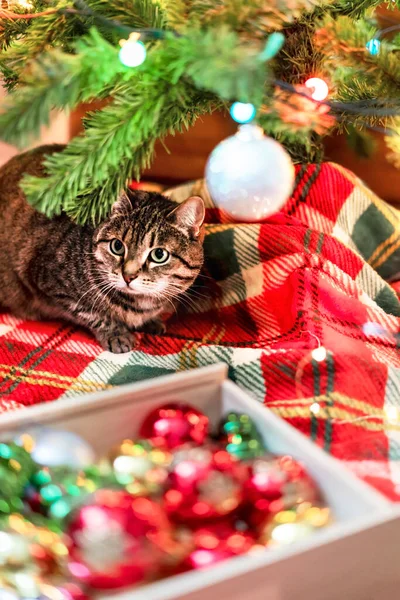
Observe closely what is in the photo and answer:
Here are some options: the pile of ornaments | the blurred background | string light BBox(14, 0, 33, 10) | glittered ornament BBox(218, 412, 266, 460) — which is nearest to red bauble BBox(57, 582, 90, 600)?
the pile of ornaments

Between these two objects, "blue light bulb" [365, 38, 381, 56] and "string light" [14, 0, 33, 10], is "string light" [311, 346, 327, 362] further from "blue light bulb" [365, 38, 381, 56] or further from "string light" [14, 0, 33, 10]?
"string light" [14, 0, 33, 10]

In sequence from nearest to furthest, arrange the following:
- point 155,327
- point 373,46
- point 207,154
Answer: point 373,46 → point 155,327 → point 207,154

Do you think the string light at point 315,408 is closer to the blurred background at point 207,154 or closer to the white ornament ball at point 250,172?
the white ornament ball at point 250,172

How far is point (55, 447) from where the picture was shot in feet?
1.87

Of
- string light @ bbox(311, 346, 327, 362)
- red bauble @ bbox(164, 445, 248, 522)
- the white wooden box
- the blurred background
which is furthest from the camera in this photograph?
the blurred background

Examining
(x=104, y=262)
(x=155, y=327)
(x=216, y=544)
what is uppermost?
(x=216, y=544)

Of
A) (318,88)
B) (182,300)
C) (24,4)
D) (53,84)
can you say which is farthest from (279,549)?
(24,4)

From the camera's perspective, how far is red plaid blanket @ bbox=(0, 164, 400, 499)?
0.67 m

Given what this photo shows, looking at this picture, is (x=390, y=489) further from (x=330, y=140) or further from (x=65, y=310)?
(x=330, y=140)

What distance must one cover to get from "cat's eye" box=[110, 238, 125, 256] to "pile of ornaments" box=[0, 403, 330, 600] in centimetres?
39

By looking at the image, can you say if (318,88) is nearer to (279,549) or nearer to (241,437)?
(241,437)

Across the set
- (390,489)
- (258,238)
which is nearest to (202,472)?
(390,489)

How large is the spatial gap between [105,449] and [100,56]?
410 mm

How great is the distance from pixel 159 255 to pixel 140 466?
18.4 inches
